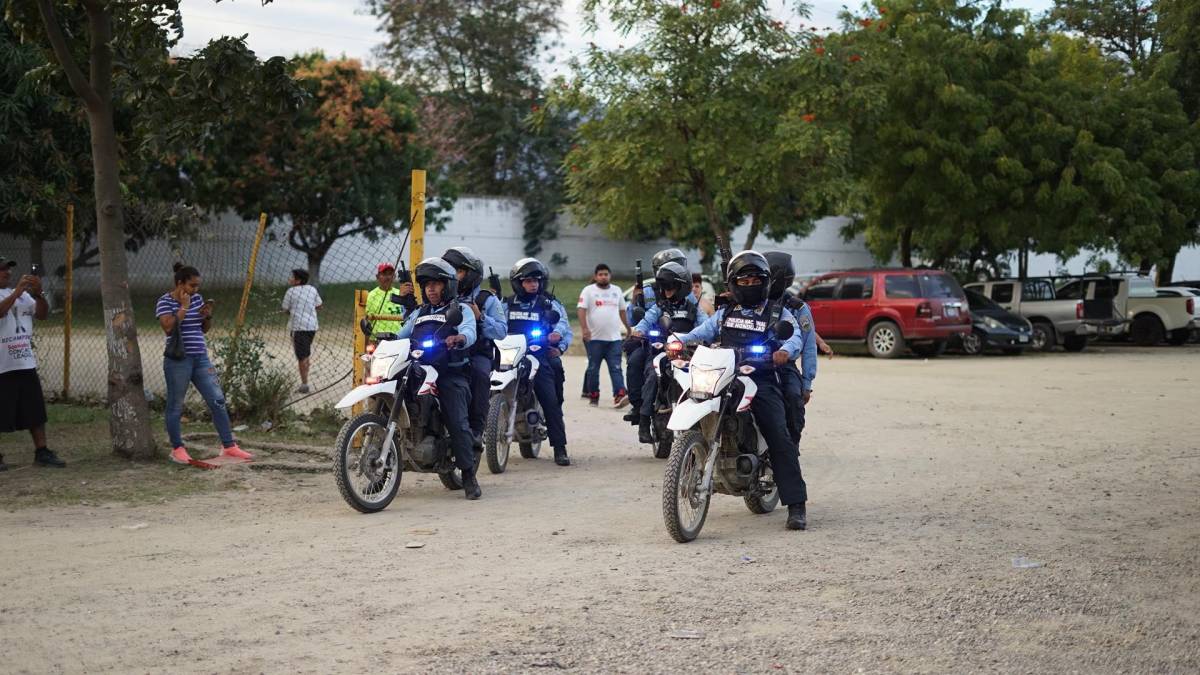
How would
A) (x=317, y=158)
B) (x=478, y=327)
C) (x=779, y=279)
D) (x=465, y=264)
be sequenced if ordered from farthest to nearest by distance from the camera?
(x=317, y=158), (x=465, y=264), (x=478, y=327), (x=779, y=279)

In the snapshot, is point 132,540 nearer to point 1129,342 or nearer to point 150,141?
point 150,141

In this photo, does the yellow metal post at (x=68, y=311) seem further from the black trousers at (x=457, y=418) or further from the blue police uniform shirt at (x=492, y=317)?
the black trousers at (x=457, y=418)

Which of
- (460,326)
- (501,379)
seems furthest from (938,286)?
(460,326)

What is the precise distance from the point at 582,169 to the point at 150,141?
1851cm

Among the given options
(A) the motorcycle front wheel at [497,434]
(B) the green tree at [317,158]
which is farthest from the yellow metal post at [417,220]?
(B) the green tree at [317,158]

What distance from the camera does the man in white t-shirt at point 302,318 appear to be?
17.5m

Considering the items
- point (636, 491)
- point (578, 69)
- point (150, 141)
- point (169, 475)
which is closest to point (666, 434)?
point (636, 491)

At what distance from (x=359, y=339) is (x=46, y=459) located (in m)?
3.10

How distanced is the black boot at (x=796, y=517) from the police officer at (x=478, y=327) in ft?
8.57

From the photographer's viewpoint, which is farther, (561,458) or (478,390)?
(561,458)

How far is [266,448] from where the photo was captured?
11.9 meters

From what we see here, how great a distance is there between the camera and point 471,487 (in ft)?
32.2

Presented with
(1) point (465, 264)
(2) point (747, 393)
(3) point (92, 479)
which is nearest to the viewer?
(2) point (747, 393)

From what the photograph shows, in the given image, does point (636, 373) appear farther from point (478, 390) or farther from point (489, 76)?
point (489, 76)
